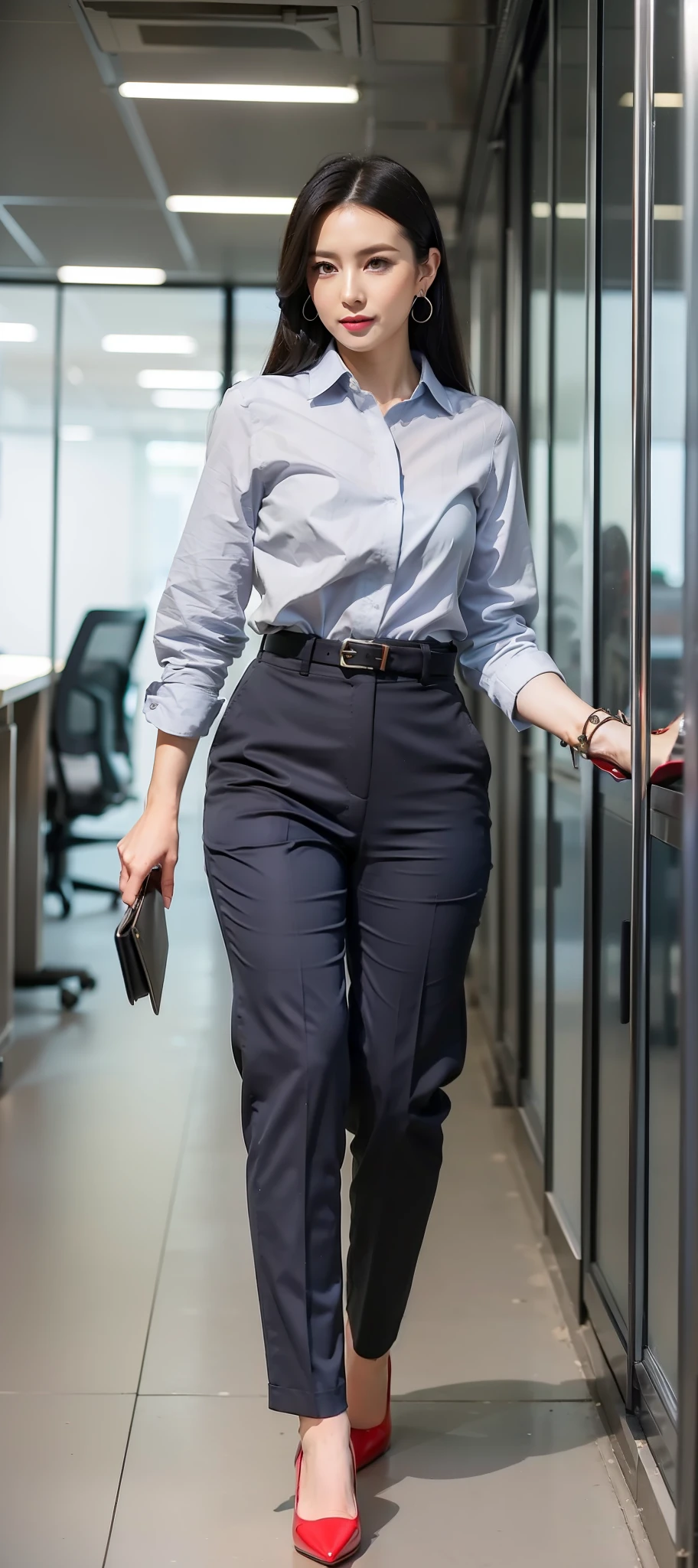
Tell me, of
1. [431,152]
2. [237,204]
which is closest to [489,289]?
[431,152]

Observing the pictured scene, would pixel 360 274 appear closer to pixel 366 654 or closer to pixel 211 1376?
pixel 366 654

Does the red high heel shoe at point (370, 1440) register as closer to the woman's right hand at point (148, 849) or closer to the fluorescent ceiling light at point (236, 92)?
the woman's right hand at point (148, 849)

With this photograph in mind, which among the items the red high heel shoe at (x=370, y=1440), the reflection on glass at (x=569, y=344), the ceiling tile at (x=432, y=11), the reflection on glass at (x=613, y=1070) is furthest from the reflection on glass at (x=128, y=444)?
the red high heel shoe at (x=370, y=1440)

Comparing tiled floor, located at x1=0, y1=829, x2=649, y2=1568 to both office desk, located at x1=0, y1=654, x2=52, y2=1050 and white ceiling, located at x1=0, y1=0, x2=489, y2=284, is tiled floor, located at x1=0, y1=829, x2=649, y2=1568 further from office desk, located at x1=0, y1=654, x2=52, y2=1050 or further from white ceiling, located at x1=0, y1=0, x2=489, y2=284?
white ceiling, located at x1=0, y1=0, x2=489, y2=284

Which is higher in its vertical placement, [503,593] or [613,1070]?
[503,593]

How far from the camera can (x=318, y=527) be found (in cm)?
157

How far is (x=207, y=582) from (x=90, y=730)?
3845mm

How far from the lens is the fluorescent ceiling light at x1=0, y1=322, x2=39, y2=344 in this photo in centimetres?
696

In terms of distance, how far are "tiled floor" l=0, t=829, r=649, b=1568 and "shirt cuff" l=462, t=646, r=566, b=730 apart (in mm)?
903

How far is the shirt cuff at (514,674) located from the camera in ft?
5.60

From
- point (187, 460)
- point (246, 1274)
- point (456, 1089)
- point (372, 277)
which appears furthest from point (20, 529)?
point (372, 277)

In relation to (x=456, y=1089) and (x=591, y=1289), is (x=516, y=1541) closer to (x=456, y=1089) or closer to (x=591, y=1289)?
(x=591, y=1289)

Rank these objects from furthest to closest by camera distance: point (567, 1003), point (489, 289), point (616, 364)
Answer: point (489, 289)
point (567, 1003)
point (616, 364)

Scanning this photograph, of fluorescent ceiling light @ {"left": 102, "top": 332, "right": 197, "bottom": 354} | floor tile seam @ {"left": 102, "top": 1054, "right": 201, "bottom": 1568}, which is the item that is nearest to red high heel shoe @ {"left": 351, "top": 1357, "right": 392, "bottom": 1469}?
floor tile seam @ {"left": 102, "top": 1054, "right": 201, "bottom": 1568}
